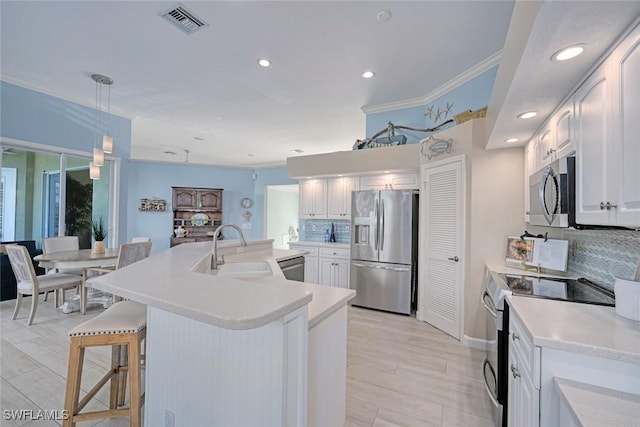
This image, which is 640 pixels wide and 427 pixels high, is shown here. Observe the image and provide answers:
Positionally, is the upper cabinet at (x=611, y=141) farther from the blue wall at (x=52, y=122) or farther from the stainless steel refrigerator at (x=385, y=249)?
the blue wall at (x=52, y=122)

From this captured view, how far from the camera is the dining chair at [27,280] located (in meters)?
3.38

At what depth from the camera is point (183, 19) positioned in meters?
2.61

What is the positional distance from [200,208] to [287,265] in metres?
5.30

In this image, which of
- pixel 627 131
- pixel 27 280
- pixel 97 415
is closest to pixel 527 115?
pixel 627 131

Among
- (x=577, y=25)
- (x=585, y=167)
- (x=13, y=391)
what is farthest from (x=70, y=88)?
(x=585, y=167)

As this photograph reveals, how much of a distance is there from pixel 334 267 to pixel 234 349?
3.64 meters

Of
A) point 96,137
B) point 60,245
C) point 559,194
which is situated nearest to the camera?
point 559,194

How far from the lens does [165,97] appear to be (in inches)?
174

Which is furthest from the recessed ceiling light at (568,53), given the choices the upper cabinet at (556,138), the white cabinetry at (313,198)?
the white cabinetry at (313,198)

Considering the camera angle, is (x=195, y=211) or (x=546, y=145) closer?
(x=546, y=145)

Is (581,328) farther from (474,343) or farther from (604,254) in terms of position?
(474,343)

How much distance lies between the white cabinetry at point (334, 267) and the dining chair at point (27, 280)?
3505mm

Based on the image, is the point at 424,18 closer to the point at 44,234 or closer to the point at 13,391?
the point at 13,391

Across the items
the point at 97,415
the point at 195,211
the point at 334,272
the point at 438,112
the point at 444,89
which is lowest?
the point at 97,415
